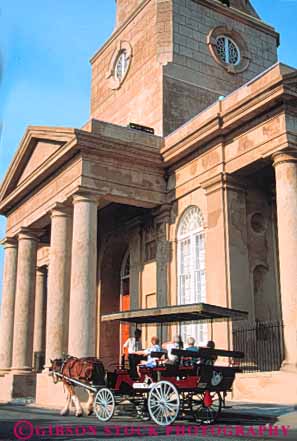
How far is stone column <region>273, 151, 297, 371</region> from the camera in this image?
14648 mm

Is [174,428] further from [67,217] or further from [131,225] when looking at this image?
[131,225]

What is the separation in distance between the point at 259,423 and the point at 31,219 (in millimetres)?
14866

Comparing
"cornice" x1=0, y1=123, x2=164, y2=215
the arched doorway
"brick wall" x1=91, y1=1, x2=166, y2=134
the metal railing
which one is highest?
"brick wall" x1=91, y1=1, x2=166, y2=134

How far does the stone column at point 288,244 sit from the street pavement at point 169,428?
2.06m

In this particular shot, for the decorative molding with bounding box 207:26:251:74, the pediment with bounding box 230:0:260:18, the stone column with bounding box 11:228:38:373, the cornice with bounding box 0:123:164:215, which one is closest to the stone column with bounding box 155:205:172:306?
the cornice with bounding box 0:123:164:215

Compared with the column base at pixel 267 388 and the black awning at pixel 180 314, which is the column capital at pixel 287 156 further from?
the column base at pixel 267 388

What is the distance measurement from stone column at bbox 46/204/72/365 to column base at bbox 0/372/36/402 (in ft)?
10.2

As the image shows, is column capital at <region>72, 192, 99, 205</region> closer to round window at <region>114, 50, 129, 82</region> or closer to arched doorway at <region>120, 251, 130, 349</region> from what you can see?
arched doorway at <region>120, 251, 130, 349</region>

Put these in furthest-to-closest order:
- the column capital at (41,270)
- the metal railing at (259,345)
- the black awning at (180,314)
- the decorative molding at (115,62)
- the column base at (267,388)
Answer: the column capital at (41,270) → the decorative molding at (115,62) → the metal railing at (259,345) → the column base at (267,388) → the black awning at (180,314)

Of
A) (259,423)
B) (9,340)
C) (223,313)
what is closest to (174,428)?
(259,423)

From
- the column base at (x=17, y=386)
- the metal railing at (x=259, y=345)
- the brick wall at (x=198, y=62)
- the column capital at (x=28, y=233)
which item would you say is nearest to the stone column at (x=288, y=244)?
the metal railing at (x=259, y=345)

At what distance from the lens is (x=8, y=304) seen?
81.5 feet

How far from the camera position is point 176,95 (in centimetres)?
2395

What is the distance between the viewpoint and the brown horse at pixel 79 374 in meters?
13.4
